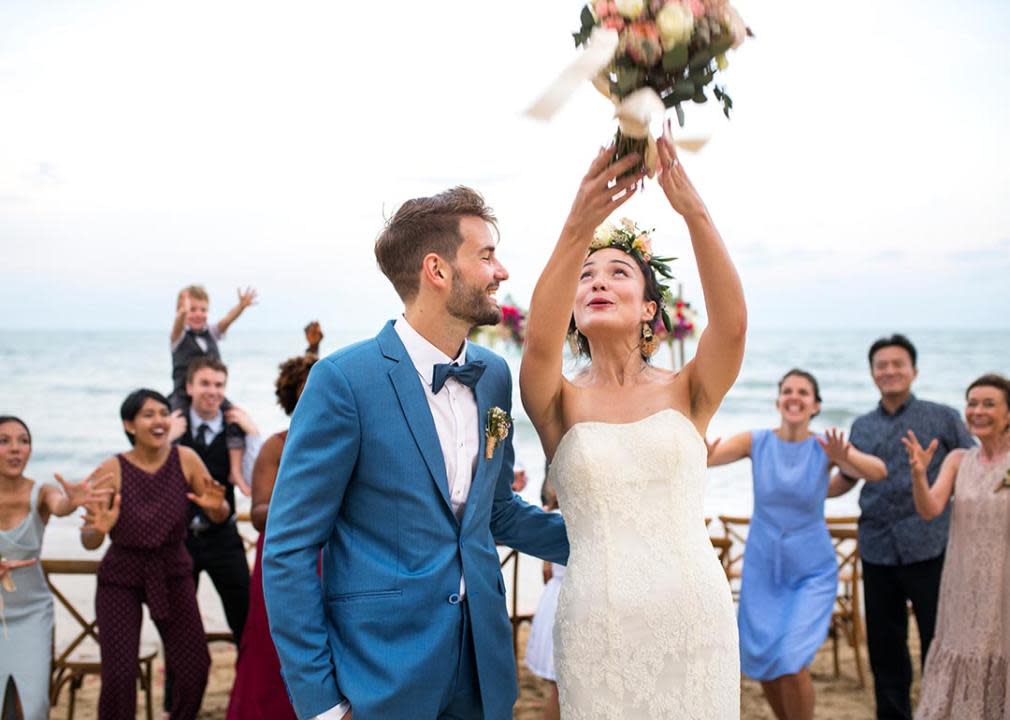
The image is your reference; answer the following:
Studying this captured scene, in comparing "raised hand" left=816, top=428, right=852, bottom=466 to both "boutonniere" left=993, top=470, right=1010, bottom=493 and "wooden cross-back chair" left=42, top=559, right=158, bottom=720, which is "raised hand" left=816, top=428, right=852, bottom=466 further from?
"wooden cross-back chair" left=42, top=559, right=158, bottom=720

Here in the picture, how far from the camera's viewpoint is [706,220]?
245 cm

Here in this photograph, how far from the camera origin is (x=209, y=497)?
16.3 ft

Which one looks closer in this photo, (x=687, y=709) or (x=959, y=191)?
(x=687, y=709)

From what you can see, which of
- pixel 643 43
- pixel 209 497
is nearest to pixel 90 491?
pixel 209 497

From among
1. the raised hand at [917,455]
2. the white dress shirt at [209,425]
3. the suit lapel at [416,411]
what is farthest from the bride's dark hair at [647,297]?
the white dress shirt at [209,425]

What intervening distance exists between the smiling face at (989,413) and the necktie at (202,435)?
165 inches

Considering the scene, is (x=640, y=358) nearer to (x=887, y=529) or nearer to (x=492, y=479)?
(x=492, y=479)

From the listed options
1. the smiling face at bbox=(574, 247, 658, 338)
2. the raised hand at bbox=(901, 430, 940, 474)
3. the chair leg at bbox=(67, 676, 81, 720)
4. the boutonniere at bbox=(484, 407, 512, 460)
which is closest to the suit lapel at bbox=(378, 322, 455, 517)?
the boutonniere at bbox=(484, 407, 512, 460)

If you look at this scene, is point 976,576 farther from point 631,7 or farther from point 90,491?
point 90,491

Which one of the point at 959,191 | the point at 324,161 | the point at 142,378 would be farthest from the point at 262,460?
the point at 142,378

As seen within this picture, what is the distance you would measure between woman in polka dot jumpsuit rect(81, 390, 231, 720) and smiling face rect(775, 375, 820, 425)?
3.07 meters

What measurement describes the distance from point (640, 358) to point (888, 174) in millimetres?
23985

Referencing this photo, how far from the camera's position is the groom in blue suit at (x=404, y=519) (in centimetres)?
230

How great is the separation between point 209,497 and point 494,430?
2.89 metres
